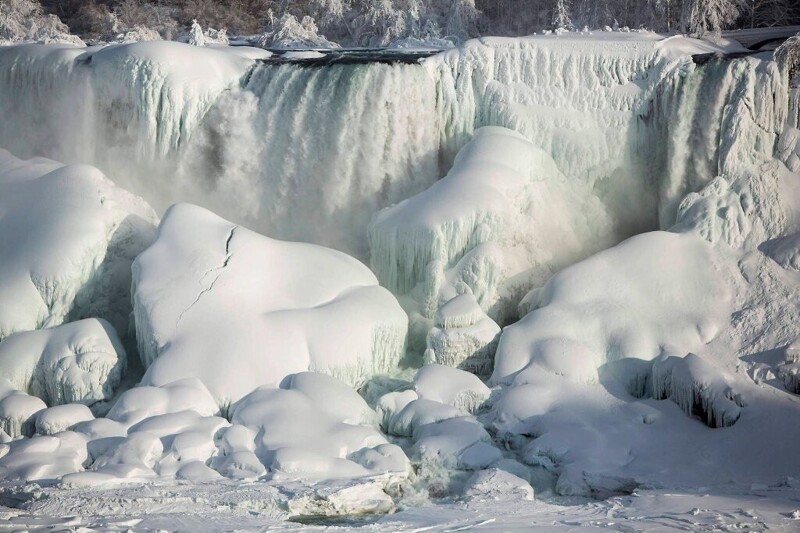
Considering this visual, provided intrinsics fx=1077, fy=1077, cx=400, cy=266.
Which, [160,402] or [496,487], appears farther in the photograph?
[160,402]

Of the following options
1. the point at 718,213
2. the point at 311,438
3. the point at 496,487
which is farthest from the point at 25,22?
the point at 496,487

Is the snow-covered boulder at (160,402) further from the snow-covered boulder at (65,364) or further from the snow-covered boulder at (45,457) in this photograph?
the snow-covered boulder at (65,364)

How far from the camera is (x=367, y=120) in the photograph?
414 inches

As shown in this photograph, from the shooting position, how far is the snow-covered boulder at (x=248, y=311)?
27.6ft

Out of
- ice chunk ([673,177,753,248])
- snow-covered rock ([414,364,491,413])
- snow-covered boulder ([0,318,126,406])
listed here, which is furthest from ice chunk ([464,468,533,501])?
ice chunk ([673,177,753,248])

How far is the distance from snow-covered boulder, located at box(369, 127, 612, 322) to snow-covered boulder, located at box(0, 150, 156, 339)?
227 centimetres

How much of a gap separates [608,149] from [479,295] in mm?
2047

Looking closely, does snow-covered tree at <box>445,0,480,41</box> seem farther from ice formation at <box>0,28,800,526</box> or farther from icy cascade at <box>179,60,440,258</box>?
icy cascade at <box>179,60,440,258</box>

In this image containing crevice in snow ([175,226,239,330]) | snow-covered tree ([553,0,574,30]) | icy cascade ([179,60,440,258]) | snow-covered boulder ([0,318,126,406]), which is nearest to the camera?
snow-covered boulder ([0,318,126,406])

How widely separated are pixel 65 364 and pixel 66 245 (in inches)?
47.0

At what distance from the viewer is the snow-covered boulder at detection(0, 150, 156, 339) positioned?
919cm

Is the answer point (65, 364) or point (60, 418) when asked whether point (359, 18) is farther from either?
point (60, 418)

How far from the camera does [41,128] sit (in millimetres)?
11273

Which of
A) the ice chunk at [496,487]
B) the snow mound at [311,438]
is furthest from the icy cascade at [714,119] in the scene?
the snow mound at [311,438]
